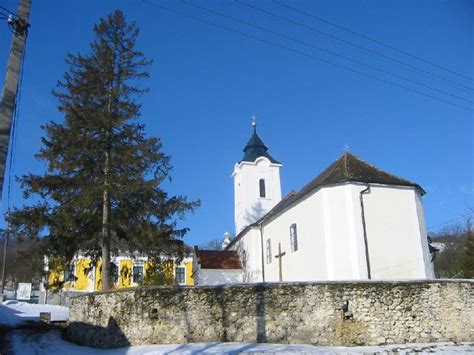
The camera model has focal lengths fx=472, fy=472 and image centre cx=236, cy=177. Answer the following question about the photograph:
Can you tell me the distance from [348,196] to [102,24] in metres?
14.7

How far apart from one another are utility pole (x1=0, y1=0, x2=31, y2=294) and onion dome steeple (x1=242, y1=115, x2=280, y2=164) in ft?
117

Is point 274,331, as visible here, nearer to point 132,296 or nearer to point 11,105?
point 132,296

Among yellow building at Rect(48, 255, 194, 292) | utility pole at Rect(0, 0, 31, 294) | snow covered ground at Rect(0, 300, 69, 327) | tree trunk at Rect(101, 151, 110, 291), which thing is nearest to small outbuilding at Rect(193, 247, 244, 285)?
yellow building at Rect(48, 255, 194, 292)

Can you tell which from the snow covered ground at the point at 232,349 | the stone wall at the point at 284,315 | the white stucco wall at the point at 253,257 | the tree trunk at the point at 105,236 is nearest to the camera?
the snow covered ground at the point at 232,349

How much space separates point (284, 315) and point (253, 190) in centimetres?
2717

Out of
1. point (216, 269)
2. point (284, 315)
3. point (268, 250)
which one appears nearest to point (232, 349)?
point (284, 315)

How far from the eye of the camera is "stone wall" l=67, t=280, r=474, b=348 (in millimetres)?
15742

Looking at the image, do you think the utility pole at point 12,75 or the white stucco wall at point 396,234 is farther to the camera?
the white stucco wall at point 396,234

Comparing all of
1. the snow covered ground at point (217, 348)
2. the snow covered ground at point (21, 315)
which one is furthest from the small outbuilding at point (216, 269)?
the snow covered ground at point (217, 348)

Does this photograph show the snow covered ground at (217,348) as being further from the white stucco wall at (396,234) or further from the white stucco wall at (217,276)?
the white stucco wall at (217,276)

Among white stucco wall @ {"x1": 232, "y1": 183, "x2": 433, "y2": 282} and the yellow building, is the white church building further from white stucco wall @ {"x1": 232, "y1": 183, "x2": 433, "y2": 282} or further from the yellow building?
the yellow building

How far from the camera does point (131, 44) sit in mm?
22953

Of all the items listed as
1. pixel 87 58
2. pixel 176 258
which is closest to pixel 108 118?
pixel 87 58

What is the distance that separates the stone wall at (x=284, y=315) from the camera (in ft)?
51.6
